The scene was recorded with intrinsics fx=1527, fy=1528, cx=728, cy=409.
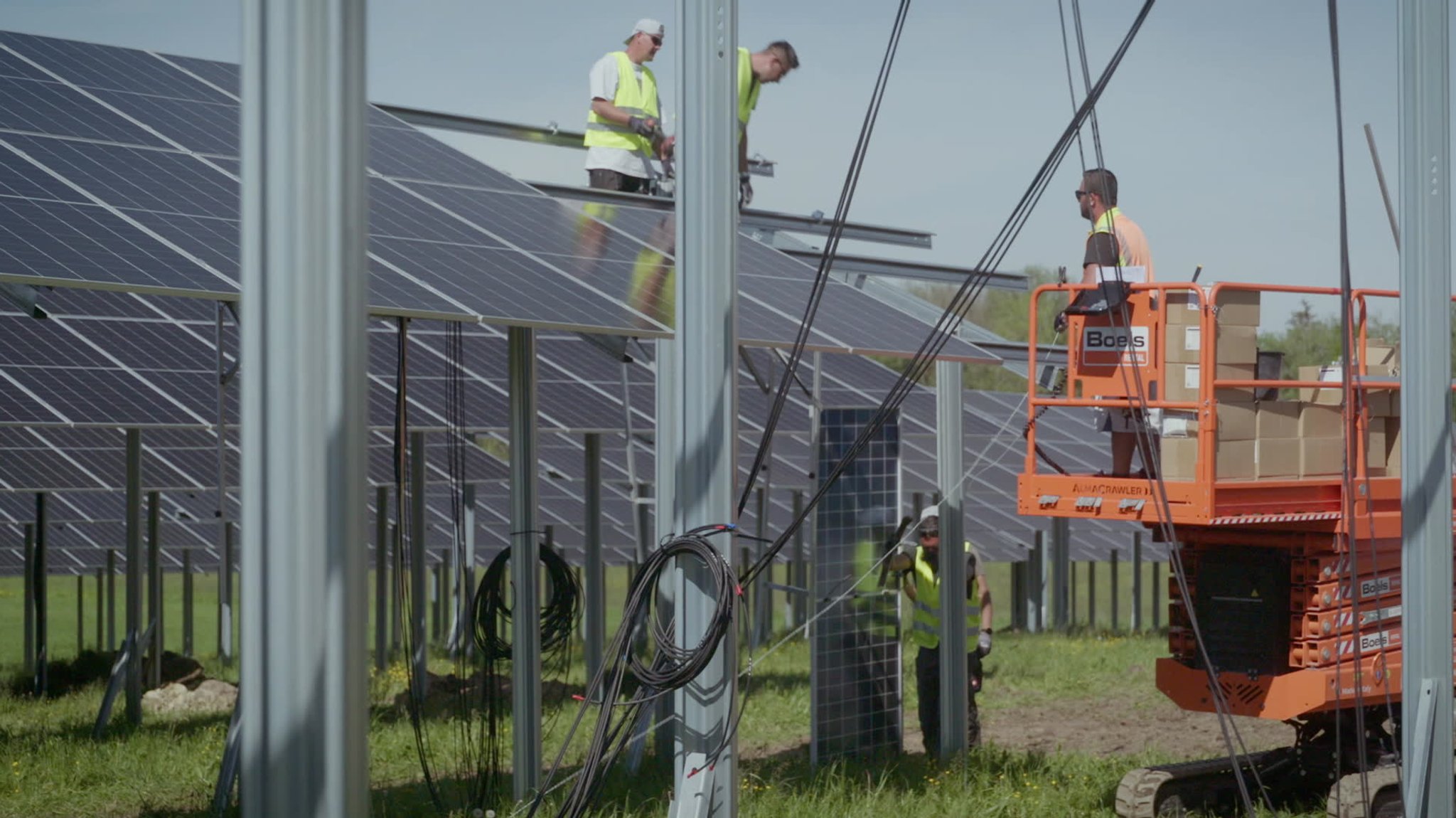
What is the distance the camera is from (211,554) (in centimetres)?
2903

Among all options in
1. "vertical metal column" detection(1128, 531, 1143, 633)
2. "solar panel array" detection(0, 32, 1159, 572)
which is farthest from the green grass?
"vertical metal column" detection(1128, 531, 1143, 633)

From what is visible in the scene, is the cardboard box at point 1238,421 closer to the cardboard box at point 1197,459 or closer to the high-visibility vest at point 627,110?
the cardboard box at point 1197,459

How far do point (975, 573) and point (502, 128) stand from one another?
546 centimetres

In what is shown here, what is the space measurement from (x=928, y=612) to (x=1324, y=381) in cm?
398

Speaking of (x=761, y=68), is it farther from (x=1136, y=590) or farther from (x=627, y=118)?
(x=1136, y=590)

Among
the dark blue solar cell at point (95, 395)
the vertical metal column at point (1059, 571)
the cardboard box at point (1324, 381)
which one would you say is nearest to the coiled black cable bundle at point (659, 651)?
the cardboard box at point (1324, 381)

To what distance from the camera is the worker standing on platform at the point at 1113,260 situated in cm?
878

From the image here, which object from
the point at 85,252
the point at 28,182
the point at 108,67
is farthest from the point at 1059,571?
the point at 85,252

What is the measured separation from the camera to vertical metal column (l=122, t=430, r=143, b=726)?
42.7 feet

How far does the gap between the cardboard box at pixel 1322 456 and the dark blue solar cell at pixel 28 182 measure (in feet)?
22.7

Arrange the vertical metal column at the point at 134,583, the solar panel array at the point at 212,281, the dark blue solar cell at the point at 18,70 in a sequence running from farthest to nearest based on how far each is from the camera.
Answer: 1. the vertical metal column at the point at 134,583
2. the dark blue solar cell at the point at 18,70
3. the solar panel array at the point at 212,281

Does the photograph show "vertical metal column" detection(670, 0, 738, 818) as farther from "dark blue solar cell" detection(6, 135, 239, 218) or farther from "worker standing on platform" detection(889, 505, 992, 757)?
"worker standing on platform" detection(889, 505, 992, 757)

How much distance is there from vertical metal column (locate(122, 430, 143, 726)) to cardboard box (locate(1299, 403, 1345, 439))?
9.37 m

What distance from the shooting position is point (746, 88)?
10.9m
